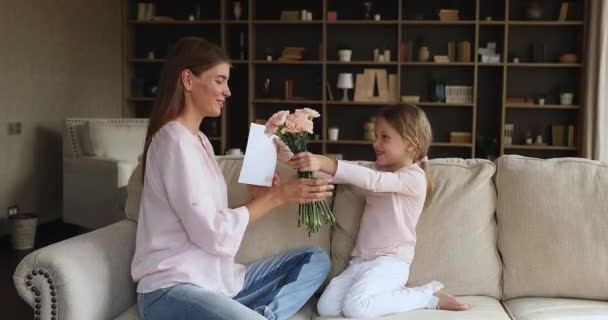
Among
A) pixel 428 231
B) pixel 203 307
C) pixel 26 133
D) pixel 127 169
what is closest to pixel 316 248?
pixel 428 231

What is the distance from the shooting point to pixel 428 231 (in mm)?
2264

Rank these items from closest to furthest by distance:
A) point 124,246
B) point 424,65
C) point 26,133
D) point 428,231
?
point 124,246 < point 428,231 < point 26,133 < point 424,65

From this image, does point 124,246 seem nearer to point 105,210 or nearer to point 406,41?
point 105,210

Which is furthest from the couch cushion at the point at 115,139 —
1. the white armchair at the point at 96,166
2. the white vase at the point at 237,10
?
the white vase at the point at 237,10

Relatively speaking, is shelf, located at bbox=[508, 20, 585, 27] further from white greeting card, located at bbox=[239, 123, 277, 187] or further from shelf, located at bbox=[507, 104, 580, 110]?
white greeting card, located at bbox=[239, 123, 277, 187]

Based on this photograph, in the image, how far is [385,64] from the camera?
6.72 m

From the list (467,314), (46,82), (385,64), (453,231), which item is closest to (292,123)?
(453,231)

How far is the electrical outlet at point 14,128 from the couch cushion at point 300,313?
371 centimetres

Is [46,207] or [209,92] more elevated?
[209,92]

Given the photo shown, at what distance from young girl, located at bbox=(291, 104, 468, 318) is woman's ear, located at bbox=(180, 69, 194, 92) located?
402 mm

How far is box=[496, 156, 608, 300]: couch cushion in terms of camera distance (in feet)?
7.20

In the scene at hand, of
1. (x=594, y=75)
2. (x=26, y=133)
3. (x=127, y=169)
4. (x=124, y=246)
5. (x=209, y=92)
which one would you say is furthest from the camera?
(x=594, y=75)

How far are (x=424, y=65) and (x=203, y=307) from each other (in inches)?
213

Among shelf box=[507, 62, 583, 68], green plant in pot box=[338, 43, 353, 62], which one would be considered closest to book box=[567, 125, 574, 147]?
shelf box=[507, 62, 583, 68]
